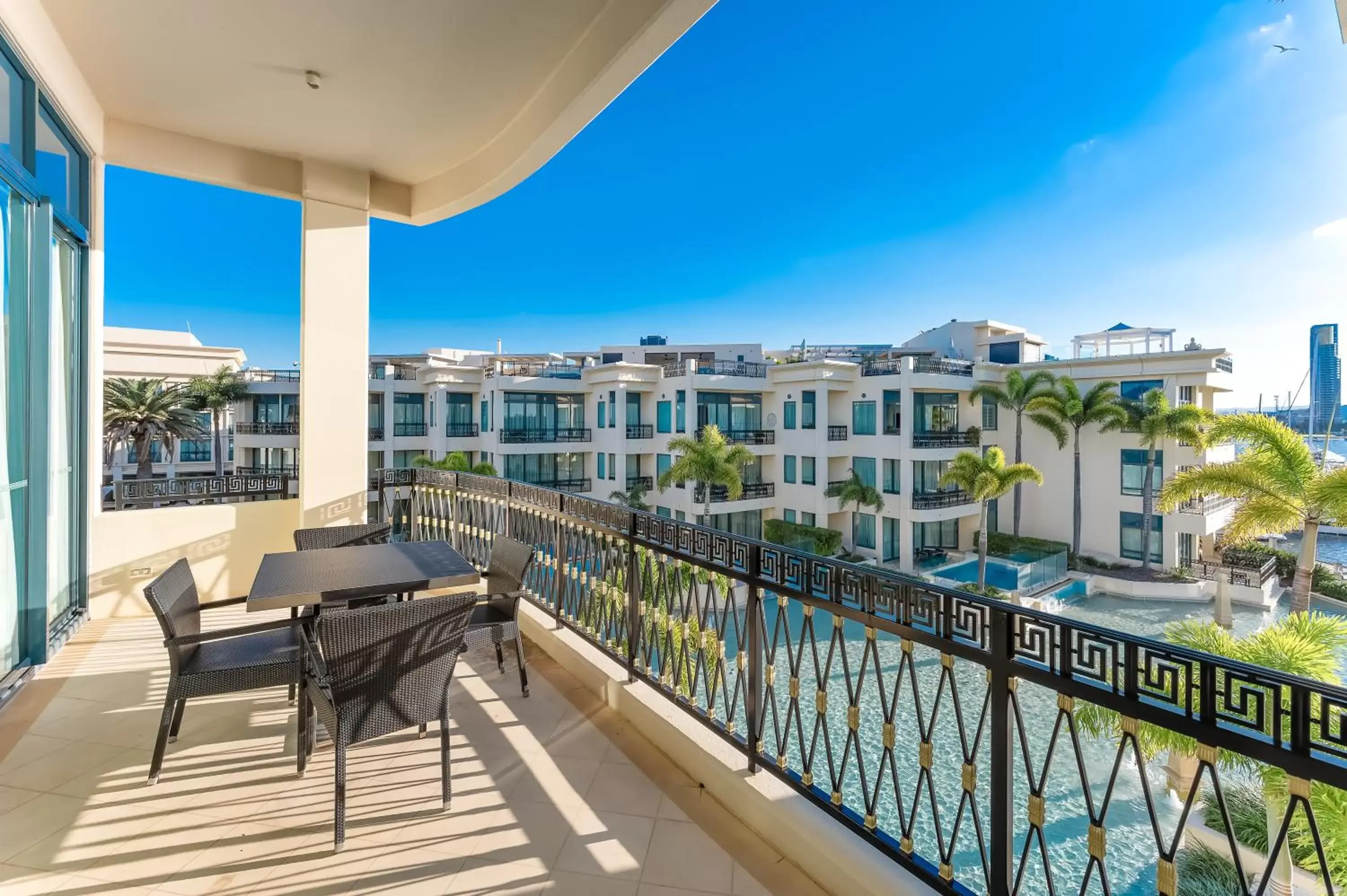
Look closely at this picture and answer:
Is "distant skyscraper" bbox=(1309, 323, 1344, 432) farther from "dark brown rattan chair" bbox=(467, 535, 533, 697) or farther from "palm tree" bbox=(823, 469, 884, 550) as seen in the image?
"dark brown rattan chair" bbox=(467, 535, 533, 697)

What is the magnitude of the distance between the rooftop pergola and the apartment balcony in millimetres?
5628

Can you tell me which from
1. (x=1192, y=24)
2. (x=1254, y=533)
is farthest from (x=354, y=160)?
(x=1192, y=24)

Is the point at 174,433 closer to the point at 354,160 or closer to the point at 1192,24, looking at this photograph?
the point at 354,160

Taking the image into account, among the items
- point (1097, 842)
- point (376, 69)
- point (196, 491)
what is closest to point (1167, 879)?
point (1097, 842)

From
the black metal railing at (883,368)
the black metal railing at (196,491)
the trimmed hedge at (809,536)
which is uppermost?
the black metal railing at (883,368)

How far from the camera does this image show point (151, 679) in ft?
10.5

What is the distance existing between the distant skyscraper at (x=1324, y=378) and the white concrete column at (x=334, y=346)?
1947 centimetres

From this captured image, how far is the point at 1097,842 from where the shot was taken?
1273 millimetres

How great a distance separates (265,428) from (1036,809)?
24099mm

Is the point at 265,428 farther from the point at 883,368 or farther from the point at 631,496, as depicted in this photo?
the point at 883,368

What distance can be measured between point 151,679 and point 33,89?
3.08 metres

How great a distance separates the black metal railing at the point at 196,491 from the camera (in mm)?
4590

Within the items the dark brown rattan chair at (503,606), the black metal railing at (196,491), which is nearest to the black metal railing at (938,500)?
the black metal railing at (196,491)

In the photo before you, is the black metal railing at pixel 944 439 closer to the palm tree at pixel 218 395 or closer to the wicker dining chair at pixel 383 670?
the wicker dining chair at pixel 383 670
